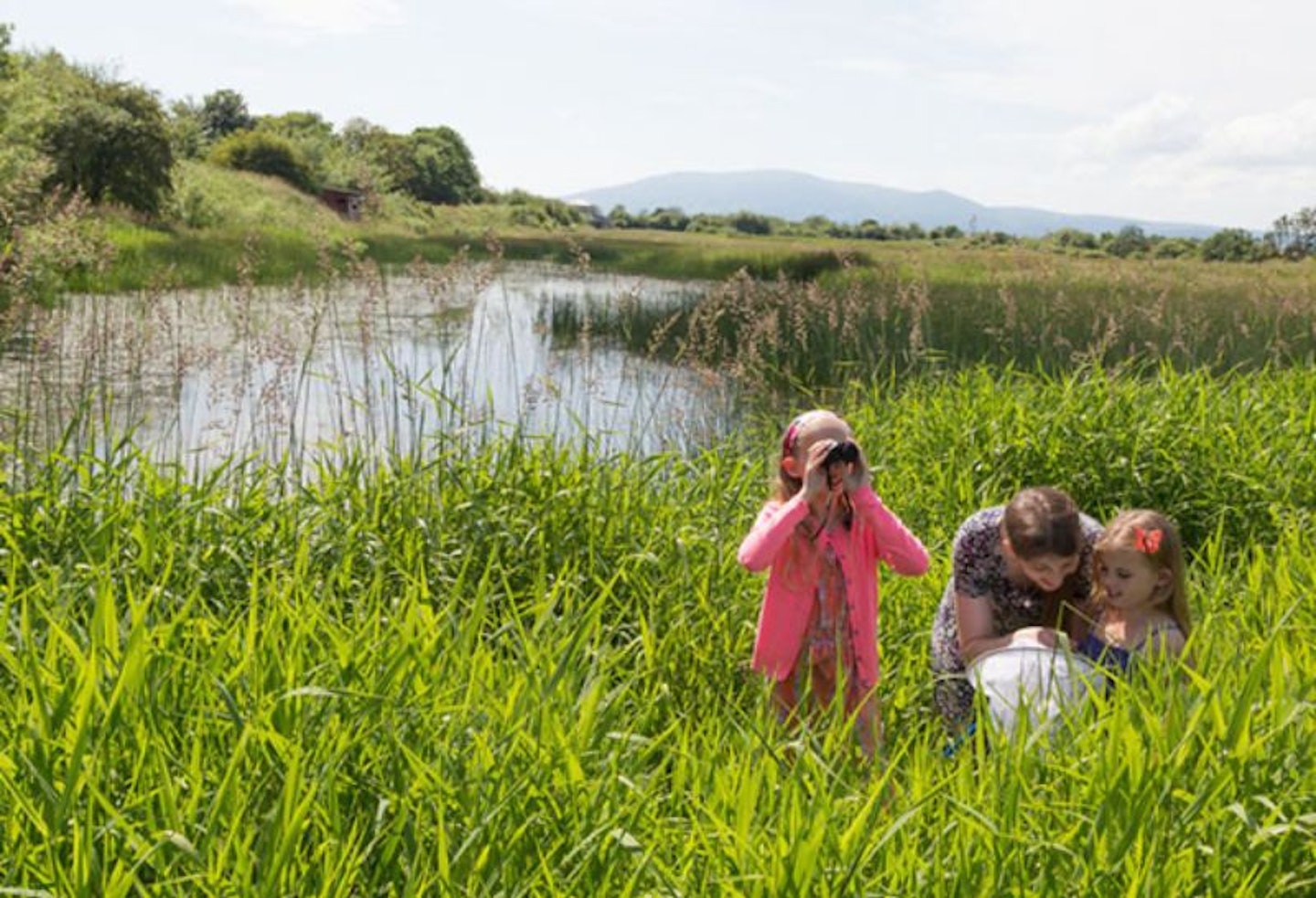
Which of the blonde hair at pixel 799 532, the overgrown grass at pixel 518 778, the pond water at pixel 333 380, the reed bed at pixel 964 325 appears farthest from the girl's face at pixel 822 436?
the reed bed at pixel 964 325

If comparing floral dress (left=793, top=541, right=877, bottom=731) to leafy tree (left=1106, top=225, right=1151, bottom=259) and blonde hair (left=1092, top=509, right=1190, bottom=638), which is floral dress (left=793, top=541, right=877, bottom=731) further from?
leafy tree (left=1106, top=225, right=1151, bottom=259)

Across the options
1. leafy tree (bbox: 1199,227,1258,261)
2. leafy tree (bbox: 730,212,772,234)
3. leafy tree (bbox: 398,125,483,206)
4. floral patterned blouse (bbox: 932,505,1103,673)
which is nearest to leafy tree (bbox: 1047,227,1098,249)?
leafy tree (bbox: 1199,227,1258,261)

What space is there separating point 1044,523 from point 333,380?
3315 millimetres

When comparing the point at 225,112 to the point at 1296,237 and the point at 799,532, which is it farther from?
the point at 799,532

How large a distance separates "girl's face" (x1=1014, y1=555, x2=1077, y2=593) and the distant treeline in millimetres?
15400

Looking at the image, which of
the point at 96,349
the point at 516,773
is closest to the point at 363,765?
the point at 516,773

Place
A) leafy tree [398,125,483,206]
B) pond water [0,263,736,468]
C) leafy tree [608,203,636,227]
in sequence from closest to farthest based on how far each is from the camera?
1. pond water [0,263,736,468]
2. leafy tree [398,125,483,206]
3. leafy tree [608,203,636,227]

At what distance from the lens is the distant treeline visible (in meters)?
38.7

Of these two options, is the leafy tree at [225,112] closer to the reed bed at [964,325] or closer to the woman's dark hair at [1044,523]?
the reed bed at [964,325]

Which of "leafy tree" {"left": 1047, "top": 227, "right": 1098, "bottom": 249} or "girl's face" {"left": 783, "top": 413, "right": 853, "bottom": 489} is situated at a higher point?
"leafy tree" {"left": 1047, "top": 227, "right": 1098, "bottom": 249}

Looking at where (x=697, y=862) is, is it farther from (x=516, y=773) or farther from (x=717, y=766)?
(x=516, y=773)

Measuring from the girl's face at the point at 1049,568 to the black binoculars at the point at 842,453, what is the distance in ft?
1.86

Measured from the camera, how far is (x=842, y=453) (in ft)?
10.1

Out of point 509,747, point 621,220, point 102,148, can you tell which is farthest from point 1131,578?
point 621,220
